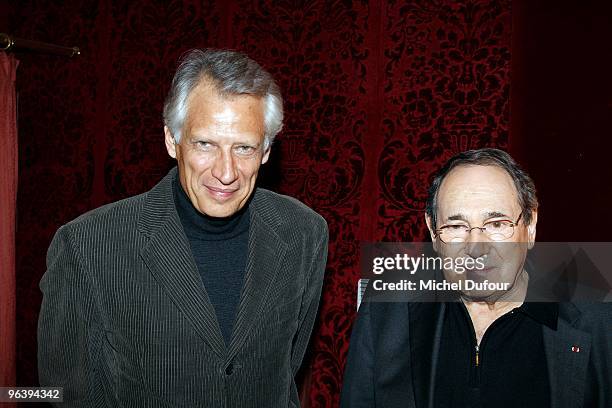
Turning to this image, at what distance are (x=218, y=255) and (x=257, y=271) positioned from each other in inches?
4.5

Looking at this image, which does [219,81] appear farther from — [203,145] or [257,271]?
[257,271]

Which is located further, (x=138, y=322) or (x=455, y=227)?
(x=138, y=322)

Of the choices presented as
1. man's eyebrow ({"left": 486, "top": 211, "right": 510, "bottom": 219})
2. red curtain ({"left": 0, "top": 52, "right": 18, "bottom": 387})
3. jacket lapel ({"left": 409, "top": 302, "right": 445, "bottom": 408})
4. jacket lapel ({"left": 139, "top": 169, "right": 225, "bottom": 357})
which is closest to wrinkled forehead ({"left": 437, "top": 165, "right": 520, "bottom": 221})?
man's eyebrow ({"left": 486, "top": 211, "right": 510, "bottom": 219})

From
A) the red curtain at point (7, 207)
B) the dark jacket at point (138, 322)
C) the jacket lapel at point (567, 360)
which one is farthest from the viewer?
the red curtain at point (7, 207)

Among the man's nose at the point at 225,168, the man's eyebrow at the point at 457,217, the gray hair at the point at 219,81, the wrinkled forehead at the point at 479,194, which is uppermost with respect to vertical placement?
the gray hair at the point at 219,81

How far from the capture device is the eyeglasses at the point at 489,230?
134 centimetres

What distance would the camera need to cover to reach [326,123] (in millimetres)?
2965

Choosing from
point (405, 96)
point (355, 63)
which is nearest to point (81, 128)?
point (355, 63)

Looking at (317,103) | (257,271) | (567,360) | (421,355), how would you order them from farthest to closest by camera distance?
(317,103) < (257,271) < (421,355) < (567,360)

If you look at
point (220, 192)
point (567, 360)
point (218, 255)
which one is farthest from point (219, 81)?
point (567, 360)

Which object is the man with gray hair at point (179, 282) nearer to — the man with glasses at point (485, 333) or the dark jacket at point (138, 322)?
the dark jacket at point (138, 322)

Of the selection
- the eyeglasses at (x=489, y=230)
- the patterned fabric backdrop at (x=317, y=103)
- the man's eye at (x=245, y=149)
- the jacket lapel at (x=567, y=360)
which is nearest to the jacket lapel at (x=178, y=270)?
the man's eye at (x=245, y=149)

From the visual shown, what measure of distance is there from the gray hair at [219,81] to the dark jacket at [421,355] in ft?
1.89

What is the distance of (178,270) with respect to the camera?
1502 mm
